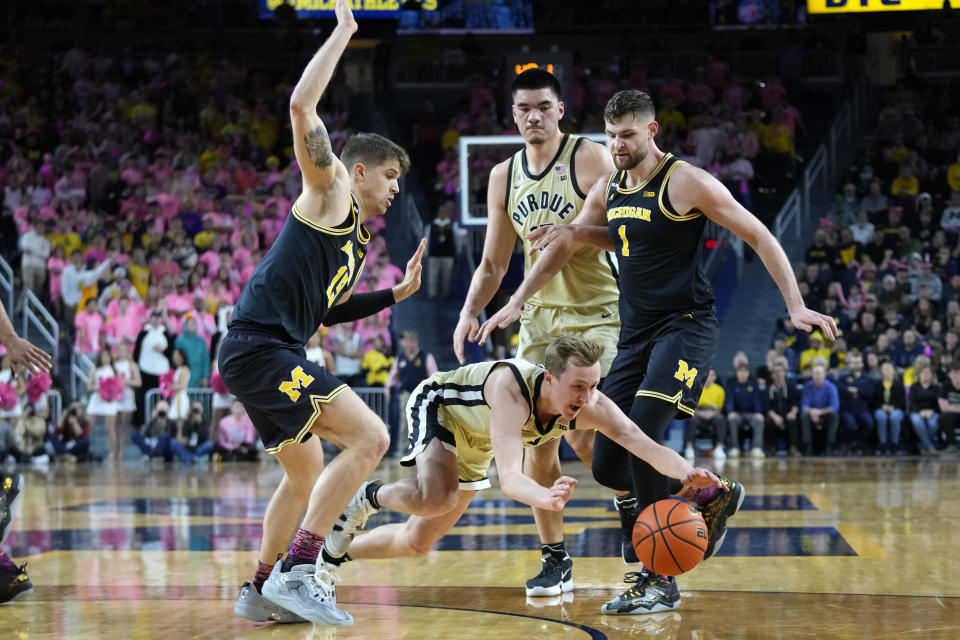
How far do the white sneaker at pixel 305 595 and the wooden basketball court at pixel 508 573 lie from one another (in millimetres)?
66

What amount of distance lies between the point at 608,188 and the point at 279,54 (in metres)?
18.3

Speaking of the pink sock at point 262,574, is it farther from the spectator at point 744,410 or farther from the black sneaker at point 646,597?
the spectator at point 744,410

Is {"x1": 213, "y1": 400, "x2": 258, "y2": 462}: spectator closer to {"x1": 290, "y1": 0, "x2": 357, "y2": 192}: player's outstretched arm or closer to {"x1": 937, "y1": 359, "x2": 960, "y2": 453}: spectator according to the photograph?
{"x1": 937, "y1": 359, "x2": 960, "y2": 453}: spectator

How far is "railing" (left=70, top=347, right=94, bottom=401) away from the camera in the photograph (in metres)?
15.7

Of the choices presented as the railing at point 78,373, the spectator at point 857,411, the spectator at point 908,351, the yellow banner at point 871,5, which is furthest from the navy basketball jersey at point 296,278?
the yellow banner at point 871,5

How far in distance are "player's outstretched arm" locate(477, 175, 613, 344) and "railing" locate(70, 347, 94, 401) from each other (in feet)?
36.3

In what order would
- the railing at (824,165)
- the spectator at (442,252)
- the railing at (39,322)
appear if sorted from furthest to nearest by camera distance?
the railing at (824,165) → the spectator at (442,252) → the railing at (39,322)

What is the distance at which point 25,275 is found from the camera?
1661 cm

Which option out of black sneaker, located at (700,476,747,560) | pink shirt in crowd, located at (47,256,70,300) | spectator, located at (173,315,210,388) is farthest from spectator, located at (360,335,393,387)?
black sneaker, located at (700,476,747,560)

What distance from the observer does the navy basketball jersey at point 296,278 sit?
5.16m

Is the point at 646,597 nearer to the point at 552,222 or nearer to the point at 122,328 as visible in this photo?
the point at 552,222

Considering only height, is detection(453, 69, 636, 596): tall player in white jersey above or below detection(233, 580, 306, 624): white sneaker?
above

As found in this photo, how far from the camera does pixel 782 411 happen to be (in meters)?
14.7

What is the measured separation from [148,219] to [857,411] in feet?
34.8
